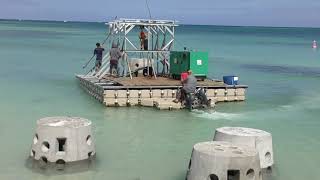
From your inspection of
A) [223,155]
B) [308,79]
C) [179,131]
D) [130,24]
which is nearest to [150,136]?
[179,131]

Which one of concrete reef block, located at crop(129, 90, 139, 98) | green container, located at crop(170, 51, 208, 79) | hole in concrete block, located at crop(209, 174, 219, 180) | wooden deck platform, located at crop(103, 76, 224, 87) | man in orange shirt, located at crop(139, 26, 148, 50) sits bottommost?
hole in concrete block, located at crop(209, 174, 219, 180)

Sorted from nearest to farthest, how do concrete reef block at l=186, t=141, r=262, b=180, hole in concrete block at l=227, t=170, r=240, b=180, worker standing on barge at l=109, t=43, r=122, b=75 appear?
concrete reef block at l=186, t=141, r=262, b=180
hole in concrete block at l=227, t=170, r=240, b=180
worker standing on barge at l=109, t=43, r=122, b=75

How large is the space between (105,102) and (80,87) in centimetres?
610

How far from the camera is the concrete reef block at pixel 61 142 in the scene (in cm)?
1202

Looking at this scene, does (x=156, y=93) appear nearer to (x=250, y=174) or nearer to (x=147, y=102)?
(x=147, y=102)

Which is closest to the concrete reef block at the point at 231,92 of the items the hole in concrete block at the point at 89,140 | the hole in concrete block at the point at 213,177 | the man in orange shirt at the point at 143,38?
the man in orange shirt at the point at 143,38

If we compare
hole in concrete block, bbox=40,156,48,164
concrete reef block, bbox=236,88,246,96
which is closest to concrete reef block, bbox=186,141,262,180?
hole in concrete block, bbox=40,156,48,164

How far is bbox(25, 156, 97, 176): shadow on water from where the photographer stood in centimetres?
1209

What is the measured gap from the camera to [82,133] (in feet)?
40.2

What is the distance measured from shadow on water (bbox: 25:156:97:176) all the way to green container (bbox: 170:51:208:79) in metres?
11.2

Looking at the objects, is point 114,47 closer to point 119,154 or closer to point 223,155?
point 119,154

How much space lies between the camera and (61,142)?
12.2 metres

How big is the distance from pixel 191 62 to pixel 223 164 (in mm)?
13456

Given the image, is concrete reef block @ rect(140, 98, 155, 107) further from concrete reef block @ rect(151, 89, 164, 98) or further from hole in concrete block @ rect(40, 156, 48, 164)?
hole in concrete block @ rect(40, 156, 48, 164)
